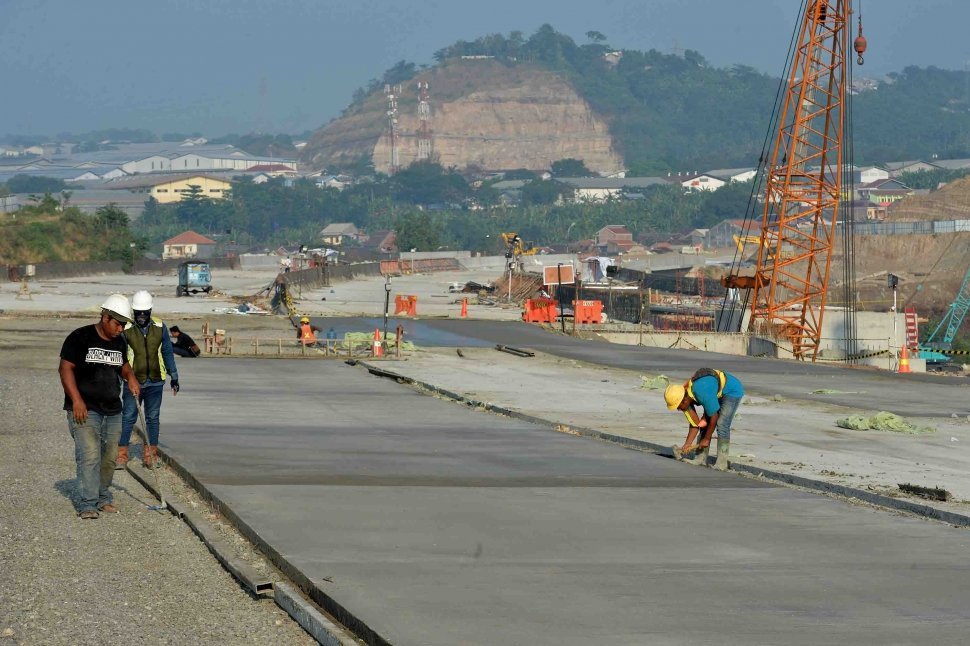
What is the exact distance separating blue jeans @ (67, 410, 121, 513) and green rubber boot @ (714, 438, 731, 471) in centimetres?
707

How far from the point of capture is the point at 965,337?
9875 centimetres

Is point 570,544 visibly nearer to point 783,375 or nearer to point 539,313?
point 783,375

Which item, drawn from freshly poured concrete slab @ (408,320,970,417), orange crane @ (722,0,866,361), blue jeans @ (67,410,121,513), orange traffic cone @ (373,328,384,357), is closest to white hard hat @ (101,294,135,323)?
blue jeans @ (67,410,121,513)

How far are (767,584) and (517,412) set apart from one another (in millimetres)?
14892

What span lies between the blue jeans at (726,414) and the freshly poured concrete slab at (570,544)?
0.48 meters

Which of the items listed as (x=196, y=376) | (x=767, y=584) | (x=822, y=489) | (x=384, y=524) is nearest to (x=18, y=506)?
(x=384, y=524)

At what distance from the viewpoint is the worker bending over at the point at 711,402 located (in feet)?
56.2

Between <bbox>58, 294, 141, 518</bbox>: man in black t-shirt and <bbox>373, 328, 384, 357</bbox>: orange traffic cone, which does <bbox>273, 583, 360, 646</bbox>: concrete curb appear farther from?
<bbox>373, 328, 384, 357</bbox>: orange traffic cone

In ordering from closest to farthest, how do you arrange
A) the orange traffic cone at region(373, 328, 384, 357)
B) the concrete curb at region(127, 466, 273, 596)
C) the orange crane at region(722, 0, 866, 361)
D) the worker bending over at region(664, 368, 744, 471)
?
the concrete curb at region(127, 466, 273, 596), the worker bending over at region(664, 368, 744, 471), the orange traffic cone at region(373, 328, 384, 357), the orange crane at region(722, 0, 866, 361)

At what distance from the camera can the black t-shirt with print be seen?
13336 millimetres

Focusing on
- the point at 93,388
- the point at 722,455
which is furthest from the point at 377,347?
the point at 93,388

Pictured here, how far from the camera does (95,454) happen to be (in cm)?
1341

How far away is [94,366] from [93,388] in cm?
20

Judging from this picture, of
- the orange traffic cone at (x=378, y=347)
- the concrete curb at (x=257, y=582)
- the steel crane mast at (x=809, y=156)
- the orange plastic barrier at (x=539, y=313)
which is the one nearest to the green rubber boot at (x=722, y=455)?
the concrete curb at (x=257, y=582)
